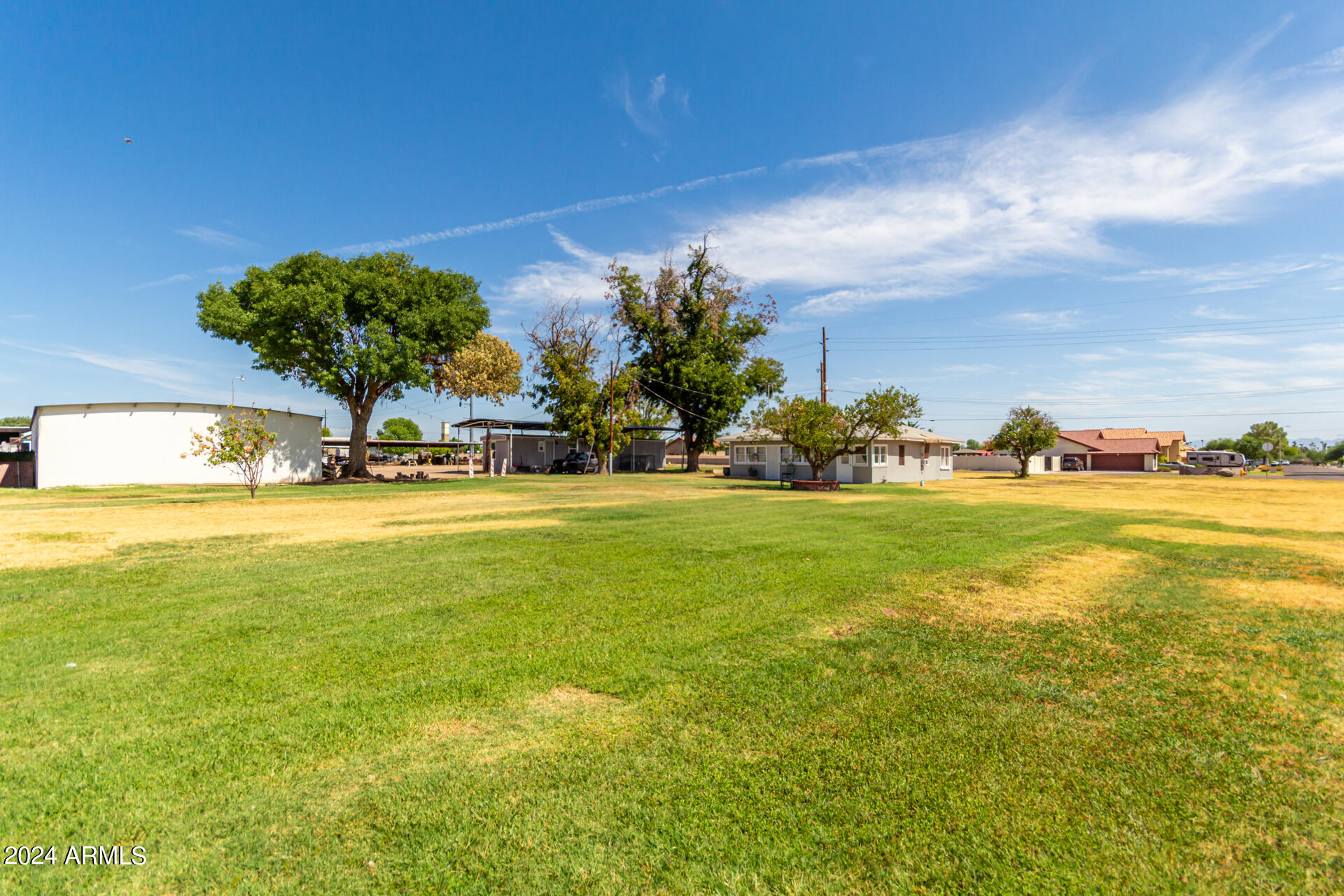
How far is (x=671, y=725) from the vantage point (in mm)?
3895

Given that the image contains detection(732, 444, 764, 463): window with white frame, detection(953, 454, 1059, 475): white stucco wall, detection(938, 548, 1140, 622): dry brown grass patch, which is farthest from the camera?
detection(953, 454, 1059, 475): white stucco wall

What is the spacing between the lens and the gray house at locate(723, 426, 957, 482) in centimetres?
3541

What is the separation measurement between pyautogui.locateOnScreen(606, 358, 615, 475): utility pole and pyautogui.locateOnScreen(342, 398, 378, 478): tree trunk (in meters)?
15.3

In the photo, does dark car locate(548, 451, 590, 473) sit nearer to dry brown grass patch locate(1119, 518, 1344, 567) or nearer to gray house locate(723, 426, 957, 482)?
gray house locate(723, 426, 957, 482)

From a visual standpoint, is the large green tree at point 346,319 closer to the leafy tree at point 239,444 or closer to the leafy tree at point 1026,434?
the leafy tree at point 239,444

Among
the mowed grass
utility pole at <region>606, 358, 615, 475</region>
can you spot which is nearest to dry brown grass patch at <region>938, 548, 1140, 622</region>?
the mowed grass

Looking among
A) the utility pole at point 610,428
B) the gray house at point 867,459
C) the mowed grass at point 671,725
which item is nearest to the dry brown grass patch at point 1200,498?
the gray house at point 867,459

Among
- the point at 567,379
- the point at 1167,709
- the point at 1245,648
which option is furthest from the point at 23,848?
the point at 567,379

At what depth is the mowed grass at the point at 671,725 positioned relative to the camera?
2.69 meters

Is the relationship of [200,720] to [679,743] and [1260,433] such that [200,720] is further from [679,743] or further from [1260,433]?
[1260,433]

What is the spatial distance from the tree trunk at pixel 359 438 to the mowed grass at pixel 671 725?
2456cm

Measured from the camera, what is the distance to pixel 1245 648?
559 cm

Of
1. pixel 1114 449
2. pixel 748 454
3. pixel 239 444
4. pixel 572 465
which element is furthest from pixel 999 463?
pixel 239 444

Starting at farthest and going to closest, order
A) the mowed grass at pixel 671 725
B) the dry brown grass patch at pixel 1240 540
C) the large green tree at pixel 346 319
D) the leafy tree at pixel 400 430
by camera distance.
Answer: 1. the leafy tree at pixel 400 430
2. the large green tree at pixel 346 319
3. the dry brown grass patch at pixel 1240 540
4. the mowed grass at pixel 671 725
